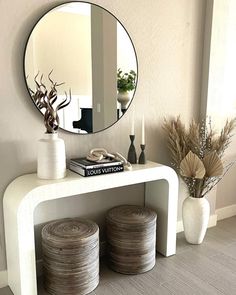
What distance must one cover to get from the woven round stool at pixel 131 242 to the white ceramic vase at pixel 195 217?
454 mm

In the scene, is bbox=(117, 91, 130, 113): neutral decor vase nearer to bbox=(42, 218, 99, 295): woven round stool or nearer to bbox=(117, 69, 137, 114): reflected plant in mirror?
bbox=(117, 69, 137, 114): reflected plant in mirror

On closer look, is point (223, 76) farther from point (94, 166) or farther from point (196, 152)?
point (94, 166)

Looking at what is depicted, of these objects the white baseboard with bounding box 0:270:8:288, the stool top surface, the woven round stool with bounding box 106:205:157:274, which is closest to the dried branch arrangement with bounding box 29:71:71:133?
the stool top surface

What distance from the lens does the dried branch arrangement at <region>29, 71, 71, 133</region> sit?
1.89m

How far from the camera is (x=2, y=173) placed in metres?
1.90

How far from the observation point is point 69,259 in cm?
186

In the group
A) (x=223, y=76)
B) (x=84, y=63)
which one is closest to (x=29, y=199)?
(x=84, y=63)

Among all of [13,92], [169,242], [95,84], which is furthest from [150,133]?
[13,92]

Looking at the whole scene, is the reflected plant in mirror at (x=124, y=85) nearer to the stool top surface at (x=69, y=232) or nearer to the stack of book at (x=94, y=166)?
the stack of book at (x=94, y=166)

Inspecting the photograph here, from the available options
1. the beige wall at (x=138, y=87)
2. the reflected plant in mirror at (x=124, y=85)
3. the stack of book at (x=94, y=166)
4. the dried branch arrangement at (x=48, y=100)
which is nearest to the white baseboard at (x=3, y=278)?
the beige wall at (x=138, y=87)

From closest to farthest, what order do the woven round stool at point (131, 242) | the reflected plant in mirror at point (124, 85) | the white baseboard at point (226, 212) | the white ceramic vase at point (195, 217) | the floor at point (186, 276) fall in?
1. the floor at point (186, 276)
2. the woven round stool at point (131, 242)
3. the reflected plant in mirror at point (124, 85)
4. the white ceramic vase at point (195, 217)
5. the white baseboard at point (226, 212)

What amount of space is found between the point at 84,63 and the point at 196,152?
3.71 feet

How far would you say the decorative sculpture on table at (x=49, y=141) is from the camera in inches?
72.2

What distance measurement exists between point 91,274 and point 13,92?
1.25m
